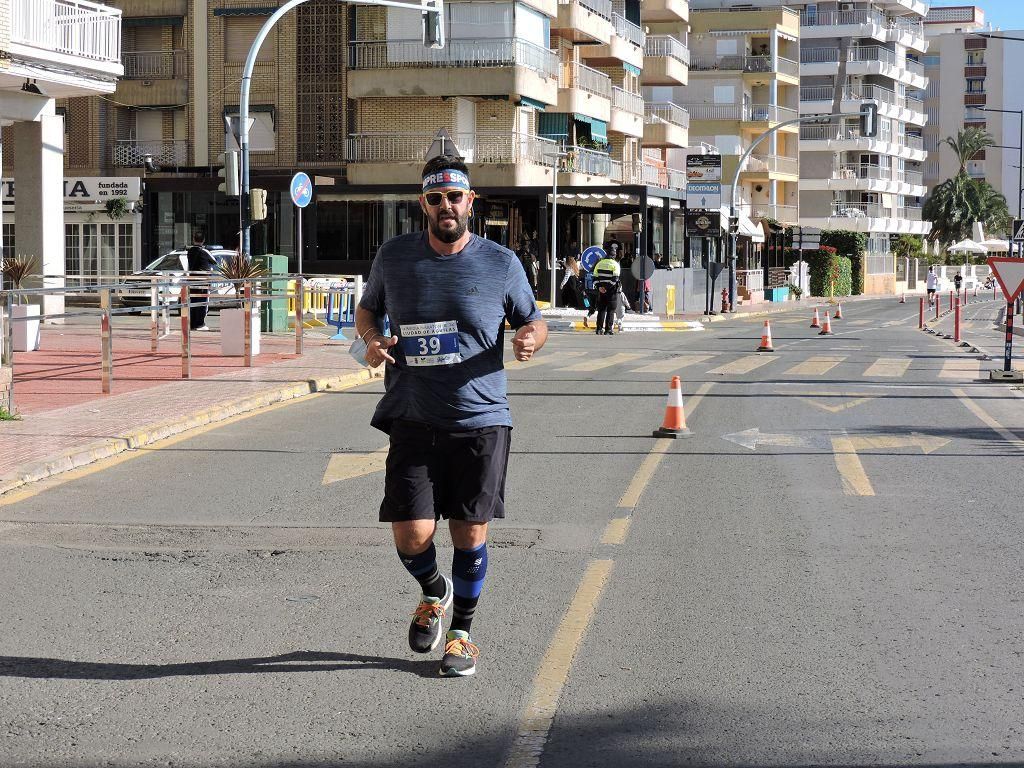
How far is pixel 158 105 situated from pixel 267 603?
45167mm

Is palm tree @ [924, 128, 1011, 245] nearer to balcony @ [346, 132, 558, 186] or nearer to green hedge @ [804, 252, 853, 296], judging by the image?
green hedge @ [804, 252, 853, 296]

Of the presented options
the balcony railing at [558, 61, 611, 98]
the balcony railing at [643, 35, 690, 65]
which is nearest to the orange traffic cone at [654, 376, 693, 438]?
the balcony railing at [558, 61, 611, 98]

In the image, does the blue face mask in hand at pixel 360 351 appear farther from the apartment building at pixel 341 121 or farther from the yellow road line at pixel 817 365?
the apartment building at pixel 341 121

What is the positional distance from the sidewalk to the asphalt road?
0.46m

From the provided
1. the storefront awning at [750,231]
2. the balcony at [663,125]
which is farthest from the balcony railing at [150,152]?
the storefront awning at [750,231]

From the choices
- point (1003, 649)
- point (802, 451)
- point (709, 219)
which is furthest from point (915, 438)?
point (709, 219)

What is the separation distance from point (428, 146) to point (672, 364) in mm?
26123

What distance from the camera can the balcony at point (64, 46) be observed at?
82.3 feet

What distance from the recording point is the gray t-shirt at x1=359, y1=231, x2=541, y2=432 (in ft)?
18.6

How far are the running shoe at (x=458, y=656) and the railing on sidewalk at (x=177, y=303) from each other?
28.4 feet

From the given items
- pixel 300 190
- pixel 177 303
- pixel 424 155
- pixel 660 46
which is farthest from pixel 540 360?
pixel 660 46

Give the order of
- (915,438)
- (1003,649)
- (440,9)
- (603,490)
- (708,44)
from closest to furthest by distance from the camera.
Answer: (1003,649)
(603,490)
(915,438)
(440,9)
(708,44)

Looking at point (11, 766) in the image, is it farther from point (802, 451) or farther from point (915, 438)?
point (915, 438)

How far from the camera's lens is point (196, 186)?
4691 cm
